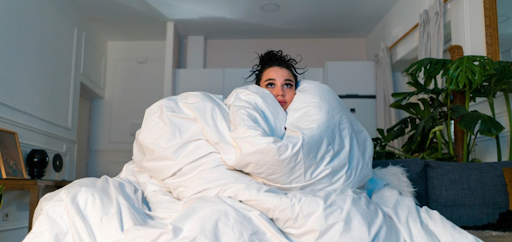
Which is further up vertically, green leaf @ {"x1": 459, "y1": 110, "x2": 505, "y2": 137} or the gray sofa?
green leaf @ {"x1": 459, "y1": 110, "x2": 505, "y2": 137}

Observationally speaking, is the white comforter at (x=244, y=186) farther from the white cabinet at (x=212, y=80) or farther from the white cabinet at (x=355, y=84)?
the white cabinet at (x=212, y=80)

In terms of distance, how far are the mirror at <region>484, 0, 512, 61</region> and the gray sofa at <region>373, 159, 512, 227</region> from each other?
4.60 ft

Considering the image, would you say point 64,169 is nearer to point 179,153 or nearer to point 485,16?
point 179,153

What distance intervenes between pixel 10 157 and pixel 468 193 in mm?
3306

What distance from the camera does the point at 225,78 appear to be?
5.74 m

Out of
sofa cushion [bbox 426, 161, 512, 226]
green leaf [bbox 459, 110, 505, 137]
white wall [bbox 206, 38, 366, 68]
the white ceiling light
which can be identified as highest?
the white ceiling light

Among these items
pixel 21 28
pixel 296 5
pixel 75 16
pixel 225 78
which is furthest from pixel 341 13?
pixel 21 28

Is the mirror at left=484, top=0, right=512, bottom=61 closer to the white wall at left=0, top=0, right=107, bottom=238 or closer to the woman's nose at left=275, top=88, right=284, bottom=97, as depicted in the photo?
the woman's nose at left=275, top=88, right=284, bottom=97

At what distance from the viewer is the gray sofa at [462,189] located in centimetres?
203

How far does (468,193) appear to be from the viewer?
6.72ft

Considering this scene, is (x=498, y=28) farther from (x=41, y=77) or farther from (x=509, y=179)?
(x=41, y=77)

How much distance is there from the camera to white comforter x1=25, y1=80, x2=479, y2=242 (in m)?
1.29

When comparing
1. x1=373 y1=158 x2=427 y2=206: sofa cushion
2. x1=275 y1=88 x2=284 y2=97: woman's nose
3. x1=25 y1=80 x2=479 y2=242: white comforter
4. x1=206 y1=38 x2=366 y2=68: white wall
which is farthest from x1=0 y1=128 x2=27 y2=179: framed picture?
x1=206 y1=38 x2=366 y2=68: white wall

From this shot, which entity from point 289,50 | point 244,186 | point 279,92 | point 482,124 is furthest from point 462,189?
point 289,50
